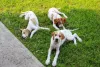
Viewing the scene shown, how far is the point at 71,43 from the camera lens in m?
5.91

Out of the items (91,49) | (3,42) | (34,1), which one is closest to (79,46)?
(91,49)

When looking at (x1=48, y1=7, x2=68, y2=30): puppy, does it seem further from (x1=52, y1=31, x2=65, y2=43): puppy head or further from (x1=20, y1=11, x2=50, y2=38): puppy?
(x1=52, y1=31, x2=65, y2=43): puppy head

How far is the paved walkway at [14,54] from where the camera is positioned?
5.00m

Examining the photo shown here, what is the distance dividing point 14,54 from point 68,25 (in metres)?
1.94

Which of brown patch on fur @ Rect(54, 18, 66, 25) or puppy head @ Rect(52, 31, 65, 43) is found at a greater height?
puppy head @ Rect(52, 31, 65, 43)

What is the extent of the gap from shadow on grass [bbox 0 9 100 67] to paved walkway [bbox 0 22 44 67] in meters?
0.21

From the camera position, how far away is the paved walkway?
500cm

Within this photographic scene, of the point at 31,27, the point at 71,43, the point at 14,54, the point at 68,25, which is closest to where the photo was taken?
the point at 14,54

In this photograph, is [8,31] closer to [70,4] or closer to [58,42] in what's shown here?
[58,42]

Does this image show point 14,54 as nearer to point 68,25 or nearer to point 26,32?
point 26,32

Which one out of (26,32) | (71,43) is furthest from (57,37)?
(26,32)

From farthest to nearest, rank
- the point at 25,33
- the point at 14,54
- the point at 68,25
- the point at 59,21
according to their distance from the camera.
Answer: the point at 68,25 < the point at 59,21 < the point at 25,33 < the point at 14,54

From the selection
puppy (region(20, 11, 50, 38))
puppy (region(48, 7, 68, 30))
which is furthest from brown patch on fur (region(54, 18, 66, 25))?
puppy (region(20, 11, 50, 38))

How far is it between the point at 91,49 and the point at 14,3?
3.12 meters
